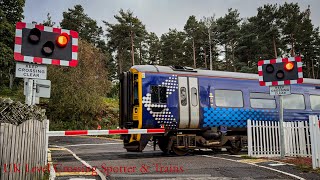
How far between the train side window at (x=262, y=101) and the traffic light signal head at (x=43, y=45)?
916 cm

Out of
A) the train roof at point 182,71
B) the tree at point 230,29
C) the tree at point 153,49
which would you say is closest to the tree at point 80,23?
the tree at point 153,49

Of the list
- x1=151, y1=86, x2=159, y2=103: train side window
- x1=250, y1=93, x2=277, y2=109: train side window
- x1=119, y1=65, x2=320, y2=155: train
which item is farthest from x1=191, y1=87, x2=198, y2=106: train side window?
x1=250, y1=93, x2=277, y2=109: train side window

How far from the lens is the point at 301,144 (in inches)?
453

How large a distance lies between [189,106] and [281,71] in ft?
11.9

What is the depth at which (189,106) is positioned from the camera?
12.8 meters

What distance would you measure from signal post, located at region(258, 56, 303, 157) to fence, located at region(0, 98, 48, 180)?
28.3 feet

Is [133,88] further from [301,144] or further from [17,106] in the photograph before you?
[17,106]

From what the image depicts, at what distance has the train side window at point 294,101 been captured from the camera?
1520cm

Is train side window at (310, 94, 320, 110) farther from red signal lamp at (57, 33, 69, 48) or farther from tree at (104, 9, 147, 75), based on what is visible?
tree at (104, 9, 147, 75)

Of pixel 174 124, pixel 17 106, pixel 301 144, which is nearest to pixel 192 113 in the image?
pixel 174 124

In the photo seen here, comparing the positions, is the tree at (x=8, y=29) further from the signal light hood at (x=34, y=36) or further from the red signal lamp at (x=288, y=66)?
the red signal lamp at (x=288, y=66)

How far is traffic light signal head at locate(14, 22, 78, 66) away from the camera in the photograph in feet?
22.9

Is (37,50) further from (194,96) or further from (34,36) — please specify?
(194,96)

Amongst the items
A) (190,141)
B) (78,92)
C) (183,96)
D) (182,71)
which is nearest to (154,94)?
(183,96)
